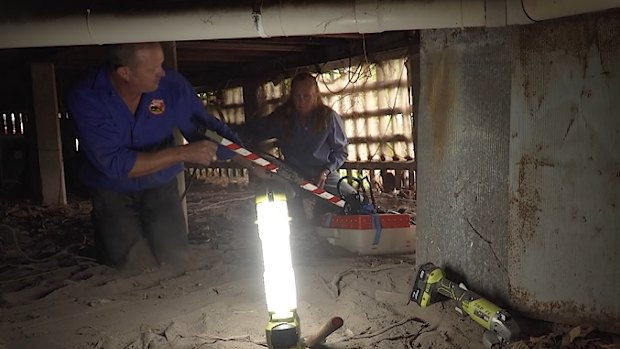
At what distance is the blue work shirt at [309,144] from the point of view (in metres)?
5.04

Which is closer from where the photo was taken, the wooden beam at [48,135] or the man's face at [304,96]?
the man's face at [304,96]

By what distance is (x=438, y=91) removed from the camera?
2.90 metres

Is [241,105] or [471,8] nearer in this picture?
[471,8]

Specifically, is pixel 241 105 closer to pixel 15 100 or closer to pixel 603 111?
pixel 15 100

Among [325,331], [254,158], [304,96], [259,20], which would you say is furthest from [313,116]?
[325,331]

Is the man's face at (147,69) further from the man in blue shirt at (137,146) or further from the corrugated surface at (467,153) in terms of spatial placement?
the corrugated surface at (467,153)

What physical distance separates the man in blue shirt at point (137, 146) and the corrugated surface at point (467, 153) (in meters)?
1.50

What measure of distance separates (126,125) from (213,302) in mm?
1444

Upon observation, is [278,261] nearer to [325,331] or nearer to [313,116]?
[325,331]

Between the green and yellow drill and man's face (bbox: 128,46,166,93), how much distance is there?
2182mm

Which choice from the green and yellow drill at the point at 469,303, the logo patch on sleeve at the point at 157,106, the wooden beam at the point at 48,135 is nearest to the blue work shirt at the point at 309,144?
the logo patch on sleeve at the point at 157,106

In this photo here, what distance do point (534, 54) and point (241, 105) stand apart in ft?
22.9

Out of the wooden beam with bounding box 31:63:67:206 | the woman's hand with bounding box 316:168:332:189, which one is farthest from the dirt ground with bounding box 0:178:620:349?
the wooden beam with bounding box 31:63:67:206

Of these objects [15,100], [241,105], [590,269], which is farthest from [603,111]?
[15,100]
